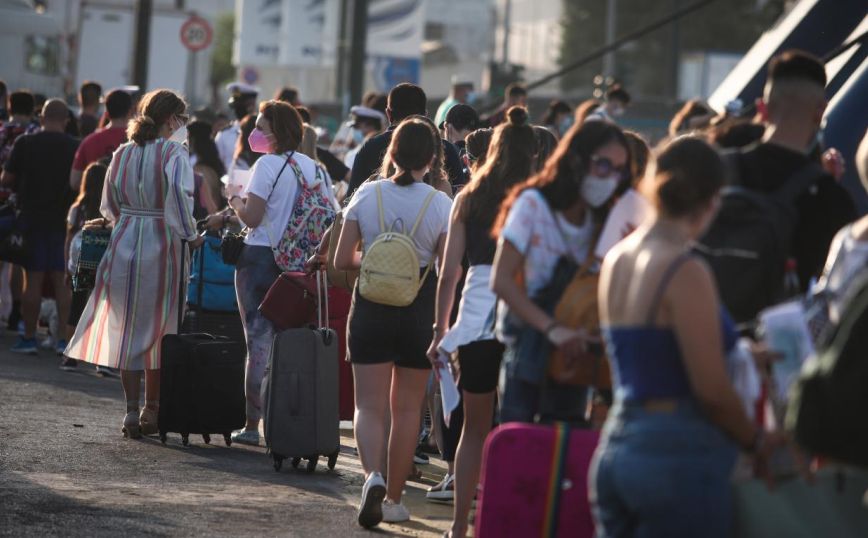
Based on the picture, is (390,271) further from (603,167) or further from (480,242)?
(603,167)

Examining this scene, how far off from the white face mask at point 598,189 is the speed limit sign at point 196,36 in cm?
2323

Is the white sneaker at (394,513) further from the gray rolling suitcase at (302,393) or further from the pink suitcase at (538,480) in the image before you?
the pink suitcase at (538,480)

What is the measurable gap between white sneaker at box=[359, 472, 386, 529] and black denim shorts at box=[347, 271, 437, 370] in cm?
52

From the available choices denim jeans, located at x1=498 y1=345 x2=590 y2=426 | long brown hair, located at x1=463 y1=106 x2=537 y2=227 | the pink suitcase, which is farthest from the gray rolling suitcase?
the pink suitcase

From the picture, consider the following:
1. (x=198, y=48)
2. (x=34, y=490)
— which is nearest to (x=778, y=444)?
(x=34, y=490)

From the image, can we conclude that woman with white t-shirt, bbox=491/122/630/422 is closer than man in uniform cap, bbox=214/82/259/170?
Yes

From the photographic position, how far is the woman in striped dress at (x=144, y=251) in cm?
1034

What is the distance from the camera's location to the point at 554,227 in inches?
230

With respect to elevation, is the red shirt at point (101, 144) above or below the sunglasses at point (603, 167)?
above

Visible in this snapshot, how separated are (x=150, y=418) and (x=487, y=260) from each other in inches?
156

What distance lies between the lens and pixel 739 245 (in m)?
5.34

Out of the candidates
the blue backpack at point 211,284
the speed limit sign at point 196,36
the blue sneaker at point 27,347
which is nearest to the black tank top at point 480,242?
the blue backpack at point 211,284

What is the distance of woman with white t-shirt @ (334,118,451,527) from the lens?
7727mm

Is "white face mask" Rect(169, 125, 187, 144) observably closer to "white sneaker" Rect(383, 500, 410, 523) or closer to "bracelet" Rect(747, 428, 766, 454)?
"white sneaker" Rect(383, 500, 410, 523)
